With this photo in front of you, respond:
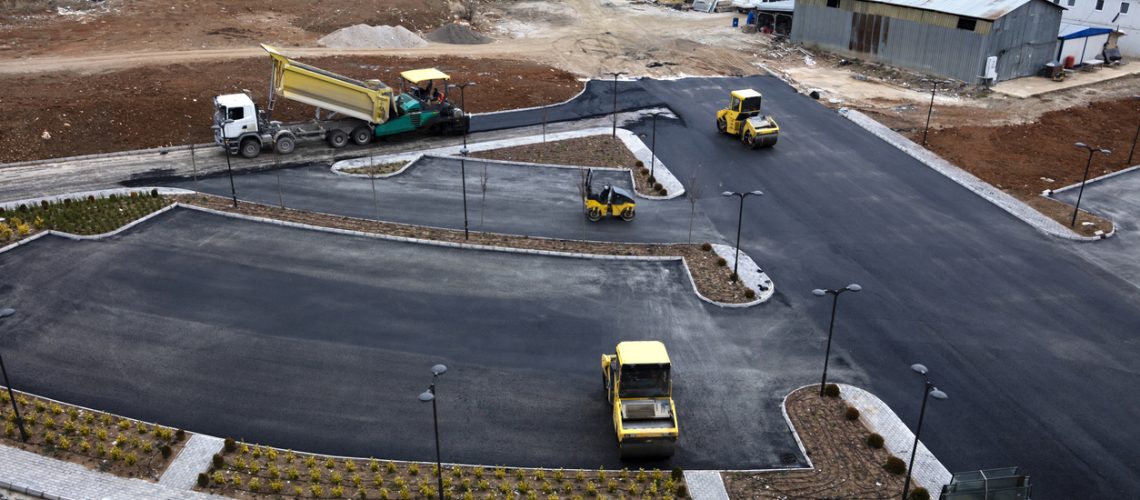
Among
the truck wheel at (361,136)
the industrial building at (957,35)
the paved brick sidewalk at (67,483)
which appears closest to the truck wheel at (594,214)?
the truck wheel at (361,136)

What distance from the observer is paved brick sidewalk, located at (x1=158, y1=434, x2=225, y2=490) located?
65.9ft

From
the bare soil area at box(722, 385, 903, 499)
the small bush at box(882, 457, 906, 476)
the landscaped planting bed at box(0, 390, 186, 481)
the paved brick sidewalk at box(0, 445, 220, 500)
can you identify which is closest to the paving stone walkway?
the bare soil area at box(722, 385, 903, 499)

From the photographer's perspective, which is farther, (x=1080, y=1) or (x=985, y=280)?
(x=1080, y=1)

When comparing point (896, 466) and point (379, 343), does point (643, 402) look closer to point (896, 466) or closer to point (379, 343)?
point (896, 466)

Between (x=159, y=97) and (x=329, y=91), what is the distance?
486 inches

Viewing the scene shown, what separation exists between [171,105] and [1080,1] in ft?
217

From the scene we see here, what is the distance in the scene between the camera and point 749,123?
44.0 metres

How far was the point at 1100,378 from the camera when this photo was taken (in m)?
24.9

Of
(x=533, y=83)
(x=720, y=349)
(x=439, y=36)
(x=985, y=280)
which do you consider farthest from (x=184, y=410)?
(x=439, y=36)

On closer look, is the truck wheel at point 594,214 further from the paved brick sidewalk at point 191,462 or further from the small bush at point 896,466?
the paved brick sidewalk at point 191,462

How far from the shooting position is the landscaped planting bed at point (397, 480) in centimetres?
1986

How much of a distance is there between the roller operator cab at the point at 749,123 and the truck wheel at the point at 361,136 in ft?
62.1

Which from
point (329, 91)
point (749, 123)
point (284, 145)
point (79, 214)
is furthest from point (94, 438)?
point (749, 123)

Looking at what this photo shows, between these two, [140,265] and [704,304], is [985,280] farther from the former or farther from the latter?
[140,265]
